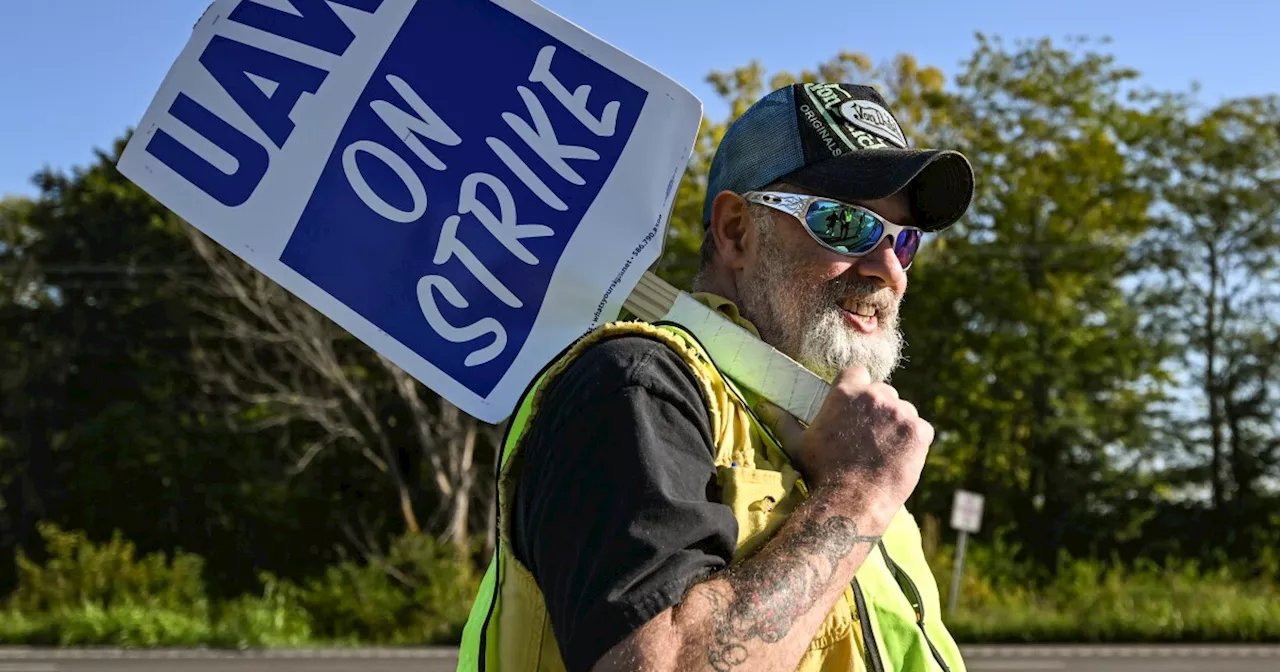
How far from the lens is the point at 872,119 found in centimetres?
210

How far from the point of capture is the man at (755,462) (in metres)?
1.46

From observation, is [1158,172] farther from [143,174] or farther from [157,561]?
[143,174]

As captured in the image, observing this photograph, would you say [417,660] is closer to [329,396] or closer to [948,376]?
[329,396]

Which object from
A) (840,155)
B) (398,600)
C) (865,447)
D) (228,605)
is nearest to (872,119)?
(840,155)

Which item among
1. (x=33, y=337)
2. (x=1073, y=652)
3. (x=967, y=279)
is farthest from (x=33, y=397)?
(x=1073, y=652)

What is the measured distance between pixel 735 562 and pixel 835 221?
640mm

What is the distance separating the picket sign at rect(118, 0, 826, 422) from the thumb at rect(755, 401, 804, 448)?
13.8 inches

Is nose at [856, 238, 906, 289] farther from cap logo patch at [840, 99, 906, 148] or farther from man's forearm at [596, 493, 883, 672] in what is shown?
man's forearm at [596, 493, 883, 672]

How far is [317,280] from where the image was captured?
221cm

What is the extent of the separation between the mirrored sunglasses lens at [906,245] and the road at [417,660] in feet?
48.0

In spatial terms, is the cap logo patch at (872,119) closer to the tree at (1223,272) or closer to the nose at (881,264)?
the nose at (881,264)

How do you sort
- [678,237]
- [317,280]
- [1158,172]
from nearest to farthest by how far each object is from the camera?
[317,280], [678,237], [1158,172]

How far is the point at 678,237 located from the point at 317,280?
74.2ft

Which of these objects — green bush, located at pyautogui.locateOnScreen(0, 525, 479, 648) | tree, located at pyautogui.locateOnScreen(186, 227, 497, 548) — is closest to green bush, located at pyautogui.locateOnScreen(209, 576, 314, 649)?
green bush, located at pyautogui.locateOnScreen(0, 525, 479, 648)
